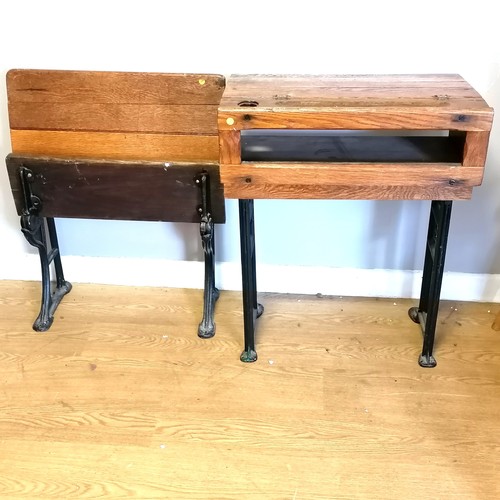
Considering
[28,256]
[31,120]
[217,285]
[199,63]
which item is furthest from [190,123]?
[28,256]

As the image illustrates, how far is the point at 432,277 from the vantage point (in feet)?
5.90

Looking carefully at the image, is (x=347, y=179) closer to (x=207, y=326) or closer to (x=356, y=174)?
(x=356, y=174)

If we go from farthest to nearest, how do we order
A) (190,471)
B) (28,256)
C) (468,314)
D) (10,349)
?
(28,256) → (468,314) → (10,349) → (190,471)

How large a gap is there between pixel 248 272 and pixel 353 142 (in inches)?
17.9

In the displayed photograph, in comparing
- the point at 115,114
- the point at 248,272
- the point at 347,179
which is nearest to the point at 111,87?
the point at 115,114

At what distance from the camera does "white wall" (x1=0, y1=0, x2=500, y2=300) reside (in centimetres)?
179

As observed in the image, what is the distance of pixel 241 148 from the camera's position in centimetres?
163

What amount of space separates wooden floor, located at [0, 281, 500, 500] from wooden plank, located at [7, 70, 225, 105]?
2.30 feet

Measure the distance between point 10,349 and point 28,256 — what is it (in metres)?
0.41

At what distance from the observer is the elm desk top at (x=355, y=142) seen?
147 cm

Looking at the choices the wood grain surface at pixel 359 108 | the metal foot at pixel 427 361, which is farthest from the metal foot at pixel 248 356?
the wood grain surface at pixel 359 108

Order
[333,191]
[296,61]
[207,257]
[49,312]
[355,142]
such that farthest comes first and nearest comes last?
[49,312] → [207,257] → [296,61] → [355,142] → [333,191]

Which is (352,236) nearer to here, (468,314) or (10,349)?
(468,314)

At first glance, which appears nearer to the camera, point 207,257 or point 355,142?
point 355,142
